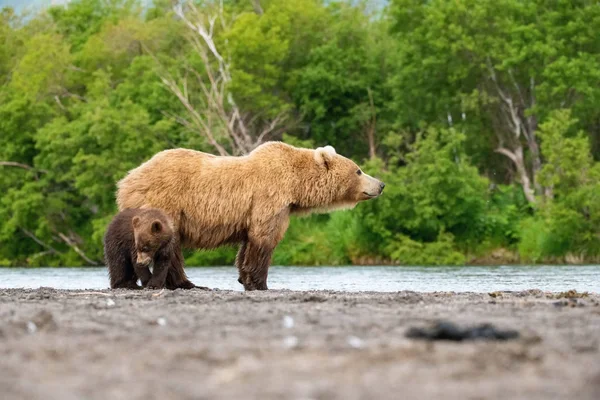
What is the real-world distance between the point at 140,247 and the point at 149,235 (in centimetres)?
17

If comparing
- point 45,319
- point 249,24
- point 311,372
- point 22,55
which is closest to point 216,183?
point 45,319

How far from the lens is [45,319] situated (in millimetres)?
8734

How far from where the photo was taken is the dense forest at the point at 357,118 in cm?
4269

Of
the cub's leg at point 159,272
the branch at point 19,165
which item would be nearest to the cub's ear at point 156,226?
the cub's leg at point 159,272

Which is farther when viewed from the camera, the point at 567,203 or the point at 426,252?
the point at 426,252

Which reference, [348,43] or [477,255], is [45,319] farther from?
[348,43]

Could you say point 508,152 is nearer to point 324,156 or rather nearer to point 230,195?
point 324,156

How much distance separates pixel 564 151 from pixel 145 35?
2903cm

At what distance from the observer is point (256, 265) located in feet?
47.8

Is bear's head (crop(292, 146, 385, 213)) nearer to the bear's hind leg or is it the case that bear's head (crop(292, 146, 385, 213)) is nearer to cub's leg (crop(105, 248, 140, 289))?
the bear's hind leg

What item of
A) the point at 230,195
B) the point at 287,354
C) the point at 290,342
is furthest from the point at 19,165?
the point at 287,354

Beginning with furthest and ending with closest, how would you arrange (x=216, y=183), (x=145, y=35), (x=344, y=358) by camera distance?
(x=145, y=35) → (x=216, y=183) → (x=344, y=358)

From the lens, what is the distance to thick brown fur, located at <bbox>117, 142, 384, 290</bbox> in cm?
1433

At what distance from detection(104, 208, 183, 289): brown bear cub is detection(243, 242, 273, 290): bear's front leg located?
2.93 feet
